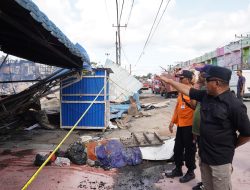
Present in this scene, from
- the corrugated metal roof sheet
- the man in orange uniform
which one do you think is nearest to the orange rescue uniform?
the man in orange uniform

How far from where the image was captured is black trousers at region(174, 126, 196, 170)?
6.00 metres

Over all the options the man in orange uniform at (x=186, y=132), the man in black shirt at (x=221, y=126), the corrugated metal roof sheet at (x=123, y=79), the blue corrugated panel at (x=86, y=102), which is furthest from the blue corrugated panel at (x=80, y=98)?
the man in black shirt at (x=221, y=126)

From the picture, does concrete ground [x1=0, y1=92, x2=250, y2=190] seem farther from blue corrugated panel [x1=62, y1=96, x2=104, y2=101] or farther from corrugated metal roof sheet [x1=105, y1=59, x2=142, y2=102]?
corrugated metal roof sheet [x1=105, y1=59, x2=142, y2=102]

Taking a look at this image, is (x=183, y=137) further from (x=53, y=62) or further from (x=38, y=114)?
(x=38, y=114)

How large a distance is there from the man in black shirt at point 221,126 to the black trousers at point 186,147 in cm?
233

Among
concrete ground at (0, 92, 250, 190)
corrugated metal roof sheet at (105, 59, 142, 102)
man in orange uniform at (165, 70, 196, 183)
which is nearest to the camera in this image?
concrete ground at (0, 92, 250, 190)

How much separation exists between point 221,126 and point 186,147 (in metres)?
2.64

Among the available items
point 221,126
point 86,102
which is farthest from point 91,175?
point 86,102

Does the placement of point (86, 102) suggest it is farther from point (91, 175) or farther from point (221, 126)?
point (221, 126)

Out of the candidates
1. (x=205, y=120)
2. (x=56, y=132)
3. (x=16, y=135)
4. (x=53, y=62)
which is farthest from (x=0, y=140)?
(x=205, y=120)

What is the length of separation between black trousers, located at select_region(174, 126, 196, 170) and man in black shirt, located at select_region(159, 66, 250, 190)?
2335 mm

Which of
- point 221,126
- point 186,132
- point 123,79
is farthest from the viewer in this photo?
point 123,79

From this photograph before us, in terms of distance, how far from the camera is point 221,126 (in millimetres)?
3504

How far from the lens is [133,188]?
583cm
